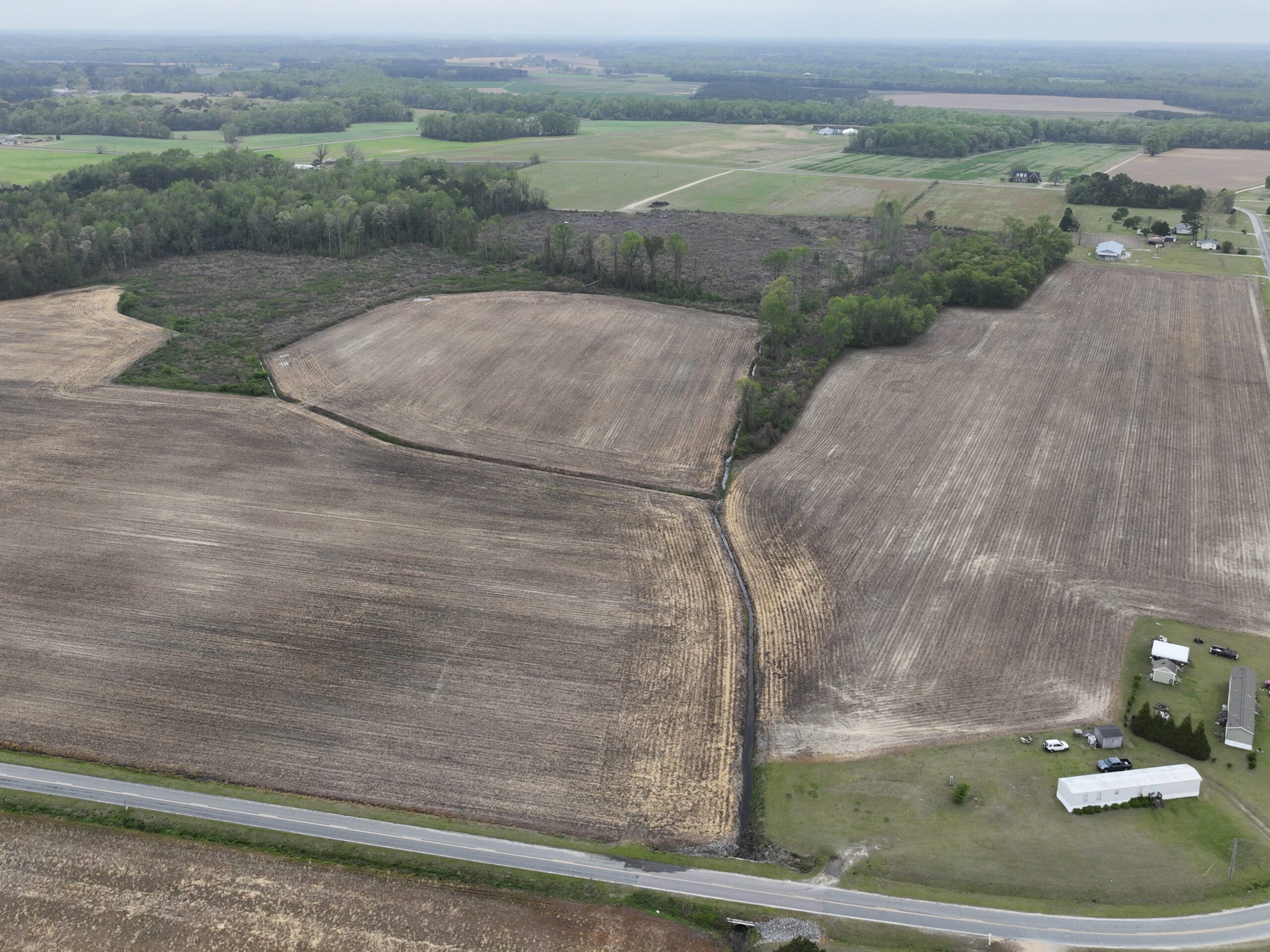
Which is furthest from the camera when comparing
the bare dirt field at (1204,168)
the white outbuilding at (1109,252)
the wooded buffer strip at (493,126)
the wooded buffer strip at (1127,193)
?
the wooded buffer strip at (493,126)

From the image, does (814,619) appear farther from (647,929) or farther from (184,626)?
(184,626)

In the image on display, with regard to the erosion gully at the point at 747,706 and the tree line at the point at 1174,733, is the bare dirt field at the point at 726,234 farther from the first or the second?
the tree line at the point at 1174,733

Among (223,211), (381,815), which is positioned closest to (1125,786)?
(381,815)

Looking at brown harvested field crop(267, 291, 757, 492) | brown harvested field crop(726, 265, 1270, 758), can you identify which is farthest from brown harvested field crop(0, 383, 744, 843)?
brown harvested field crop(726, 265, 1270, 758)

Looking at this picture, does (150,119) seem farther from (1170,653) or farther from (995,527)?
(1170,653)

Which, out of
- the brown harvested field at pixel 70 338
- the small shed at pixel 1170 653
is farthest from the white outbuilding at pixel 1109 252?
the brown harvested field at pixel 70 338
